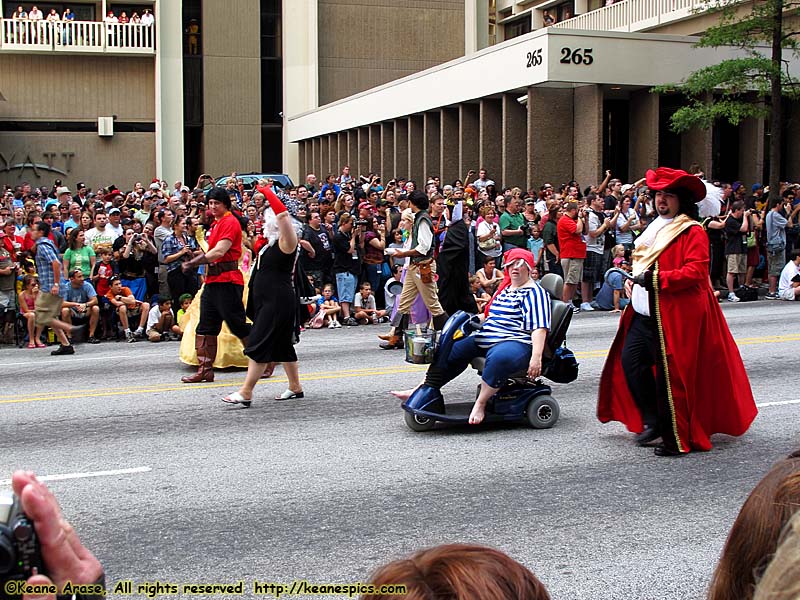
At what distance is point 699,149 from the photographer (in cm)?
2789

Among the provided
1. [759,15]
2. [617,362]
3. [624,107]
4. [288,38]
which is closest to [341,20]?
[288,38]

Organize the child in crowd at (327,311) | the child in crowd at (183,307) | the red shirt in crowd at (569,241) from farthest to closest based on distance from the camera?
1. the red shirt in crowd at (569,241)
2. the child in crowd at (327,311)
3. the child in crowd at (183,307)

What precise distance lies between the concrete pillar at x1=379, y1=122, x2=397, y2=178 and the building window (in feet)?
31.6

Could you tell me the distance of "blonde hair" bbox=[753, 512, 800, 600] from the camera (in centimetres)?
150

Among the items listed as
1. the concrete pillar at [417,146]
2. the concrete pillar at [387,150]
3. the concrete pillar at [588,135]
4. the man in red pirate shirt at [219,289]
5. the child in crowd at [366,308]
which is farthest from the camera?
the concrete pillar at [387,150]

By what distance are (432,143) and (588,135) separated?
315 inches

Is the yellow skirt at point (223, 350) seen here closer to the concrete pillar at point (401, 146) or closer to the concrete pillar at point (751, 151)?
the concrete pillar at point (751, 151)

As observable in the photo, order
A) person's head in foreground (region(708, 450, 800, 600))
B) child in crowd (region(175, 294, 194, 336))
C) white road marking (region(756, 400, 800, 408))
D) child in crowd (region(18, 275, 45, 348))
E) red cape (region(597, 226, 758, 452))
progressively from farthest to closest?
child in crowd (region(175, 294, 194, 336)), child in crowd (region(18, 275, 45, 348)), white road marking (region(756, 400, 800, 408)), red cape (region(597, 226, 758, 452)), person's head in foreground (region(708, 450, 800, 600))

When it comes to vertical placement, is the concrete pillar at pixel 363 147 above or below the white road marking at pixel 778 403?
above

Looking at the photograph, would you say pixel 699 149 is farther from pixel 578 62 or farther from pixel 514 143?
pixel 514 143

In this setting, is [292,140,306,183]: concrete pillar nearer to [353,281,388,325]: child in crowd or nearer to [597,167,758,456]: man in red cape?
[353,281,388,325]: child in crowd

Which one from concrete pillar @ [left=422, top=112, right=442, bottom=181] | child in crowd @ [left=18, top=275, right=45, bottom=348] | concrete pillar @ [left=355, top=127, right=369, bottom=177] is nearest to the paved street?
child in crowd @ [left=18, top=275, right=45, bottom=348]

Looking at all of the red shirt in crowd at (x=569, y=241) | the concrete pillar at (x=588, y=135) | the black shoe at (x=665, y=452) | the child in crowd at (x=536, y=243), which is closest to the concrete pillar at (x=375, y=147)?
the concrete pillar at (x=588, y=135)

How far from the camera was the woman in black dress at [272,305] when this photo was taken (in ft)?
31.6
